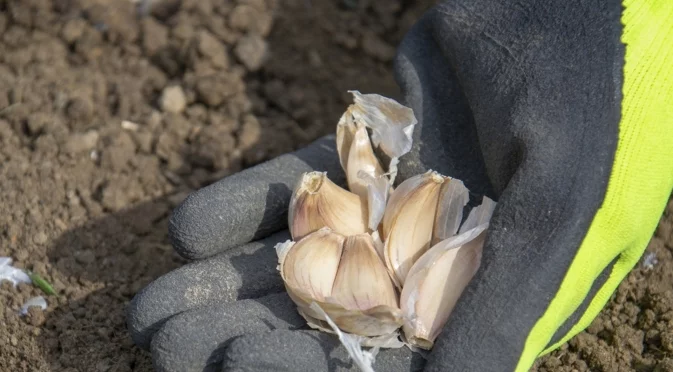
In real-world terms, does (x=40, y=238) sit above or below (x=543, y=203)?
below

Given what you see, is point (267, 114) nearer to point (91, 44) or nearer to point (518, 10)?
point (91, 44)

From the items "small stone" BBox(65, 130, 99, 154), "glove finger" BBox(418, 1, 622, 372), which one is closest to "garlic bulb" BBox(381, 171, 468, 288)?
"glove finger" BBox(418, 1, 622, 372)

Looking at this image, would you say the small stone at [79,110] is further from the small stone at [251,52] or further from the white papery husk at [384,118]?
the white papery husk at [384,118]

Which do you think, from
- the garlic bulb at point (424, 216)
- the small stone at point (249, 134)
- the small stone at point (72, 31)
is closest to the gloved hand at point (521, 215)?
the garlic bulb at point (424, 216)

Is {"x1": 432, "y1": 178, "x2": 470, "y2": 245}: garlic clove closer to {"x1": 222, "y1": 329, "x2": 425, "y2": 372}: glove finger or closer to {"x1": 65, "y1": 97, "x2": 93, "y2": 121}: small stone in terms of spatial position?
{"x1": 222, "y1": 329, "x2": 425, "y2": 372}: glove finger

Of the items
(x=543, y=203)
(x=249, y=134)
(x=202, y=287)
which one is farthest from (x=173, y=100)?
(x=543, y=203)

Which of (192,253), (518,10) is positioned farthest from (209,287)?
(518,10)

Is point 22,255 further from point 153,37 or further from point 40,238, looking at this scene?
point 153,37
